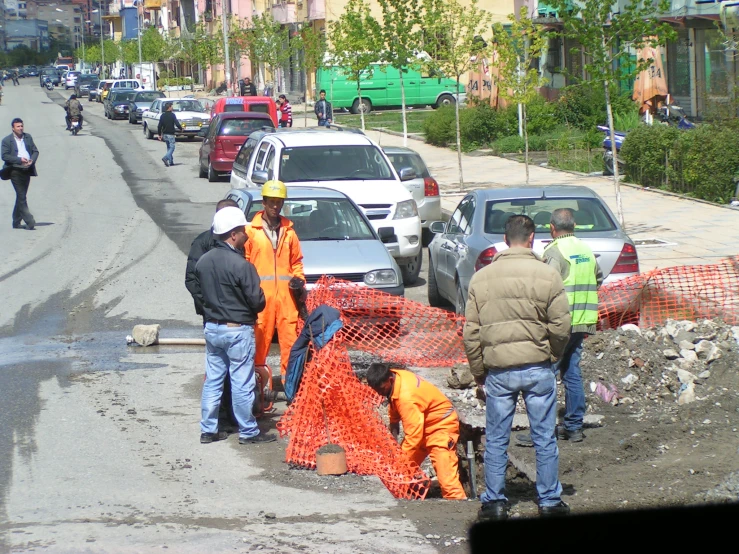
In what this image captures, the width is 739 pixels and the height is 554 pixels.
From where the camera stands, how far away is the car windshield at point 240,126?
25806 mm

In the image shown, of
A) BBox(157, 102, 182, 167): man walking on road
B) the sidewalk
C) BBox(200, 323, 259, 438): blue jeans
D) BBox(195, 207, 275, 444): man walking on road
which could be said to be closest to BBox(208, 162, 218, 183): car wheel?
BBox(157, 102, 182, 167): man walking on road

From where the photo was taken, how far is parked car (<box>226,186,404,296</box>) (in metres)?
10.5

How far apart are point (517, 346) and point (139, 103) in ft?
151

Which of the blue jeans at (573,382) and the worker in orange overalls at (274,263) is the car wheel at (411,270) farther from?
the blue jeans at (573,382)

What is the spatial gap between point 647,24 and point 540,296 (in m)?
11.3

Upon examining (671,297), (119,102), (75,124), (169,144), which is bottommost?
(671,297)

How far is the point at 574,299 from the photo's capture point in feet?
24.8

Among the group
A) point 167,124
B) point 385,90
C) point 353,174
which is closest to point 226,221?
point 353,174

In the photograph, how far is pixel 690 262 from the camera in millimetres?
13500

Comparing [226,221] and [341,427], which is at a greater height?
[226,221]

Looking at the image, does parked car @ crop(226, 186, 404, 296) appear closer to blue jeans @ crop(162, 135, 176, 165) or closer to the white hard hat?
the white hard hat

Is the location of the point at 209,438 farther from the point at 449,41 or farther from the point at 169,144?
the point at 169,144

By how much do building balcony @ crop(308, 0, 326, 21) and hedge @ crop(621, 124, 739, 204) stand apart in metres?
33.3

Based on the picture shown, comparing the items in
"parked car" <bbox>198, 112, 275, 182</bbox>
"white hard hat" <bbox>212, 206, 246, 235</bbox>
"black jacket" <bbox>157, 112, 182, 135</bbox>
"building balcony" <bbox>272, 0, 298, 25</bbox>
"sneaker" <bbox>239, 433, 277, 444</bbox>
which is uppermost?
"building balcony" <bbox>272, 0, 298, 25</bbox>
